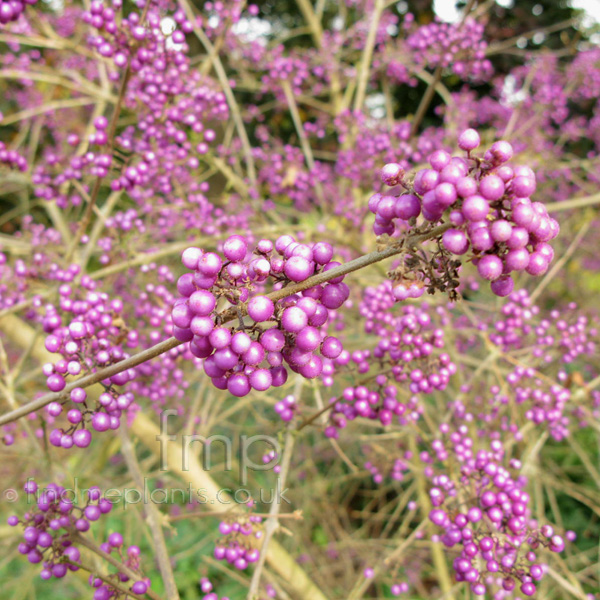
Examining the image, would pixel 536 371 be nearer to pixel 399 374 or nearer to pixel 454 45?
pixel 399 374

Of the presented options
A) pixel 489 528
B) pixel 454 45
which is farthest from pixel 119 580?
pixel 454 45

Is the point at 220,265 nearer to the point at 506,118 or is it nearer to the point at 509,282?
the point at 509,282

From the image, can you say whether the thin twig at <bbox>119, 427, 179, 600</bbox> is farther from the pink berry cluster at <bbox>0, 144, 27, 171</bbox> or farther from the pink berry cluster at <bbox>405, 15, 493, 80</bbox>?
the pink berry cluster at <bbox>405, 15, 493, 80</bbox>

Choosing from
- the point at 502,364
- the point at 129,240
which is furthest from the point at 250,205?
the point at 502,364

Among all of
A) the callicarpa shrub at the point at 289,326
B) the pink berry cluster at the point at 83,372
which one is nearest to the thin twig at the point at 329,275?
the callicarpa shrub at the point at 289,326

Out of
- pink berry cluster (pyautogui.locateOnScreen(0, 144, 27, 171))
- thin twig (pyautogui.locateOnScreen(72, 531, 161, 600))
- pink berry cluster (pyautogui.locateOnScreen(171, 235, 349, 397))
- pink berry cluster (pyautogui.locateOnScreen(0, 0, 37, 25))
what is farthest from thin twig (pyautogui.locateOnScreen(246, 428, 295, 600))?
pink berry cluster (pyautogui.locateOnScreen(0, 144, 27, 171))

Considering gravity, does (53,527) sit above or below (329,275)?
below

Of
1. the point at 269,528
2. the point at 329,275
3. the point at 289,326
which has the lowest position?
the point at 269,528

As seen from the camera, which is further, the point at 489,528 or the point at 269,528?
the point at 269,528
